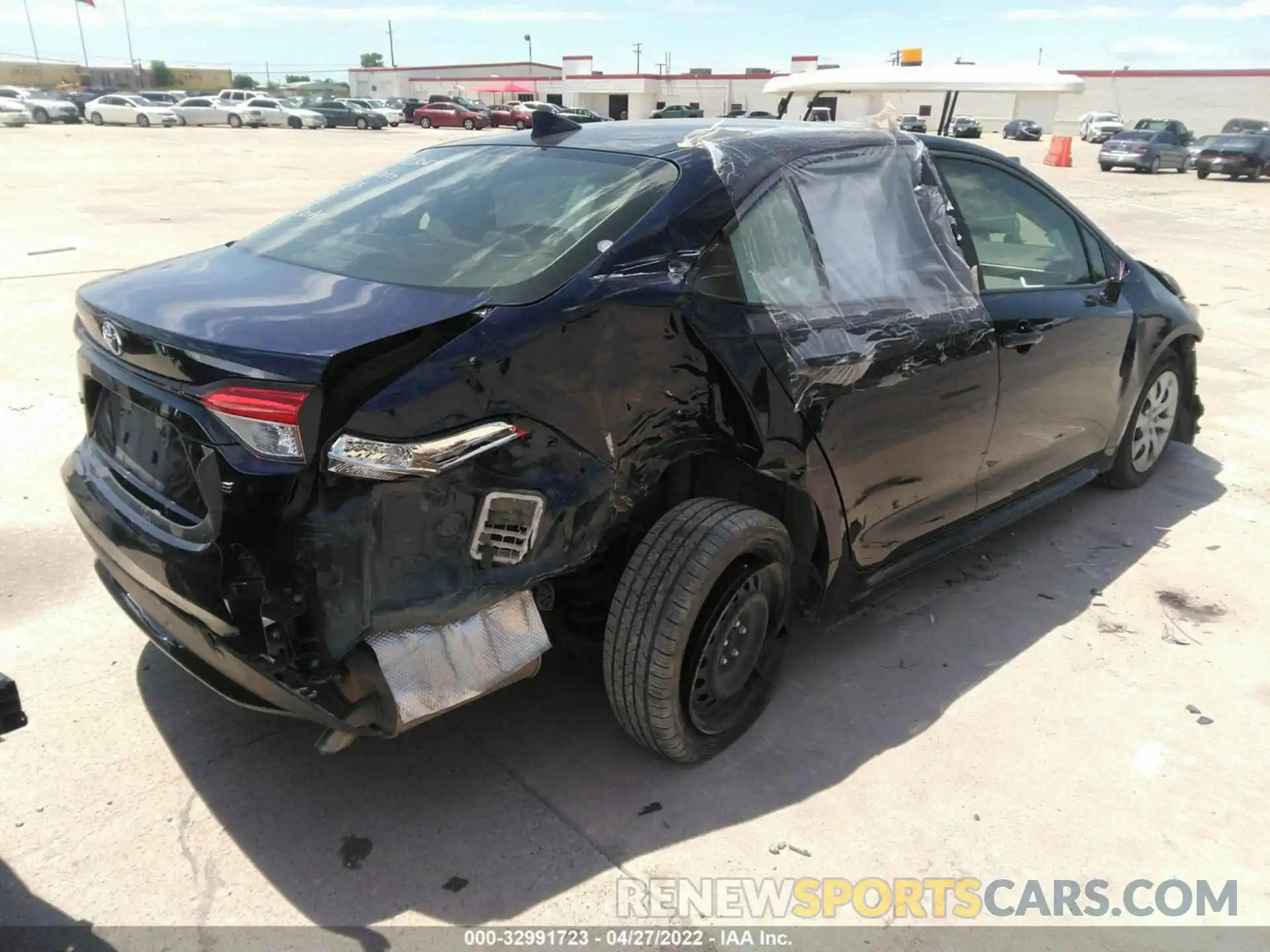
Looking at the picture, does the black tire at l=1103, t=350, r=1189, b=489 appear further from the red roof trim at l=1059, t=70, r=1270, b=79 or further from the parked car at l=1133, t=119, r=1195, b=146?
the red roof trim at l=1059, t=70, r=1270, b=79

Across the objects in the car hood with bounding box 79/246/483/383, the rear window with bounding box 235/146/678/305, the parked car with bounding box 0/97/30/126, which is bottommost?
the parked car with bounding box 0/97/30/126

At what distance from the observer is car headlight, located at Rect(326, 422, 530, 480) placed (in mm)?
2012

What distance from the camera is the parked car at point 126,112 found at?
143 feet

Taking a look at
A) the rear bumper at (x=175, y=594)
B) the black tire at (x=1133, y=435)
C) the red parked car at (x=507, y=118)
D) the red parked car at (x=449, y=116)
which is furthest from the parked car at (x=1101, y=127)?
the rear bumper at (x=175, y=594)

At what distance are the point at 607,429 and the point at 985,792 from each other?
1.61m

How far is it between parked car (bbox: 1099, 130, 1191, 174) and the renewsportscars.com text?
112 ft

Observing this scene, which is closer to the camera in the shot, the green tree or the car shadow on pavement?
the car shadow on pavement

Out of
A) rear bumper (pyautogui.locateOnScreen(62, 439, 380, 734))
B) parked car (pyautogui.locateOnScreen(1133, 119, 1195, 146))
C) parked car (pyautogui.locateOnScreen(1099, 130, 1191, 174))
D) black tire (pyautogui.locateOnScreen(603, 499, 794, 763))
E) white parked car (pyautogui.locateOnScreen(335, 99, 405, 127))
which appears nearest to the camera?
rear bumper (pyautogui.locateOnScreen(62, 439, 380, 734))

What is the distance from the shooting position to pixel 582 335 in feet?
7.56

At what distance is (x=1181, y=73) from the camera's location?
62719 millimetres

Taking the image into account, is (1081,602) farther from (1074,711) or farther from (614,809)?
(614,809)

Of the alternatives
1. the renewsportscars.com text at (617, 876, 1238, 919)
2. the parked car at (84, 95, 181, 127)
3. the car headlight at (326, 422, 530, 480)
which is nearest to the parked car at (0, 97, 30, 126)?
the parked car at (84, 95, 181, 127)

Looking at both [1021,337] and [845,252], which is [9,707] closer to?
[845,252]

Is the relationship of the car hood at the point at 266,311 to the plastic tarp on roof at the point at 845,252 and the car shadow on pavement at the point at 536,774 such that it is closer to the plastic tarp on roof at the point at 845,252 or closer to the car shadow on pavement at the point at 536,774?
the plastic tarp on roof at the point at 845,252
